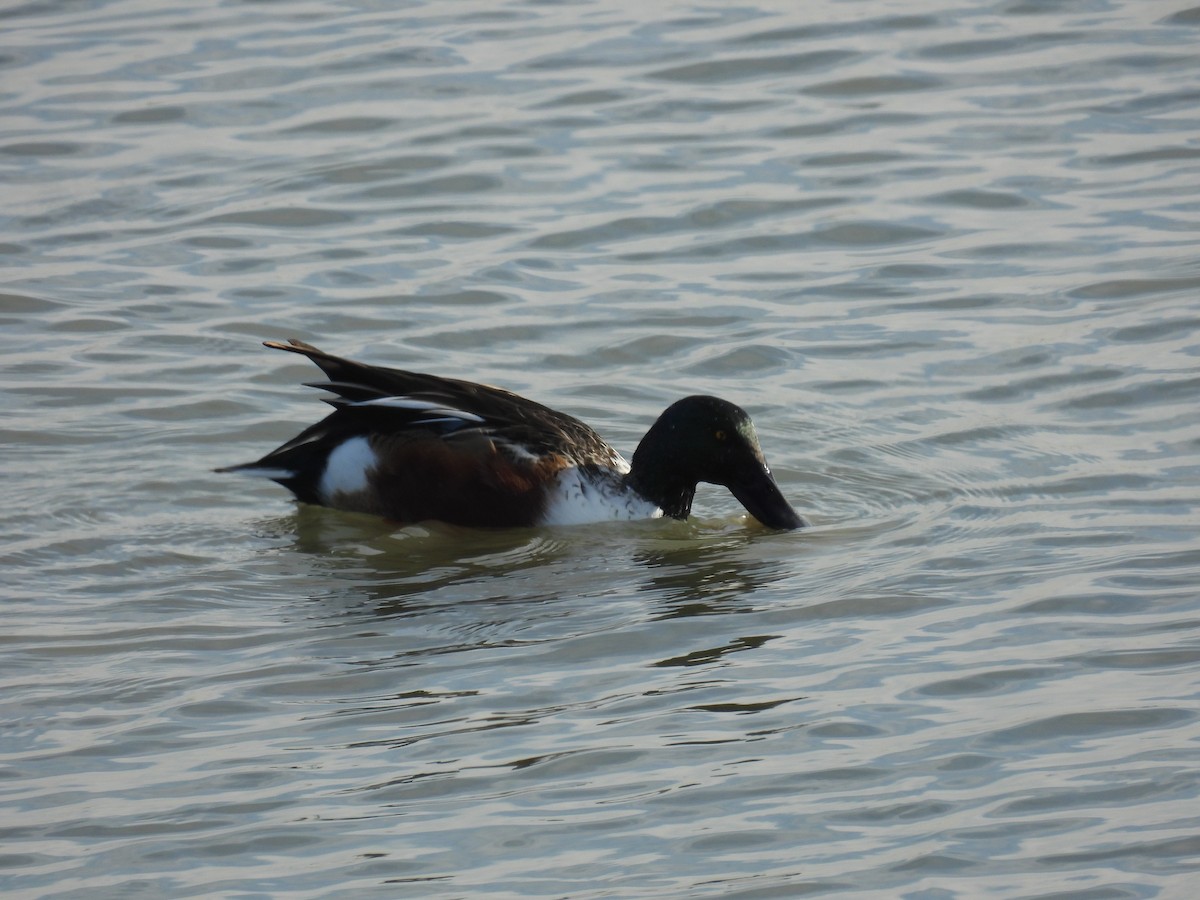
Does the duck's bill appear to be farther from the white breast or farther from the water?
the white breast

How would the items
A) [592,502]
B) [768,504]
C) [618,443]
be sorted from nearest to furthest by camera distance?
[768,504], [592,502], [618,443]

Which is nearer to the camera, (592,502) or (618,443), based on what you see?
(592,502)

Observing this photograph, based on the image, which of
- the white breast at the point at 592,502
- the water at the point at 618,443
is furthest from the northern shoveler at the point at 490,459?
the water at the point at 618,443

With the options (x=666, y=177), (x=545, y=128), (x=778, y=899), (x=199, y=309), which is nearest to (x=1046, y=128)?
(x=666, y=177)

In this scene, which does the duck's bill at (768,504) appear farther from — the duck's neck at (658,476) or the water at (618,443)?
the duck's neck at (658,476)

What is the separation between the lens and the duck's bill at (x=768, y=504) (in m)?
7.45

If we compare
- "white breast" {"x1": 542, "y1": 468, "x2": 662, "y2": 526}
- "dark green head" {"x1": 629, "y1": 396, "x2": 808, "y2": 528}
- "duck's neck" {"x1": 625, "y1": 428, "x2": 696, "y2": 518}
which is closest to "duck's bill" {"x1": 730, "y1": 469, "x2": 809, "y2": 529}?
"dark green head" {"x1": 629, "y1": 396, "x2": 808, "y2": 528}

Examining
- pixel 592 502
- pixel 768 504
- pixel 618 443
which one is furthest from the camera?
pixel 618 443

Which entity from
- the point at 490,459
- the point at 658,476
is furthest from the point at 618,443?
the point at 490,459

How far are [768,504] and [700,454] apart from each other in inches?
14.4

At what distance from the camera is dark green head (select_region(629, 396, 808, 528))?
7.61 meters

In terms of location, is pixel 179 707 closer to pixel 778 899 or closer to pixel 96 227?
pixel 778 899

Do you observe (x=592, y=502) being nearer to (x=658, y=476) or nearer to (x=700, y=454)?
(x=658, y=476)

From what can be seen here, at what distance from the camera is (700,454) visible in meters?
7.69
